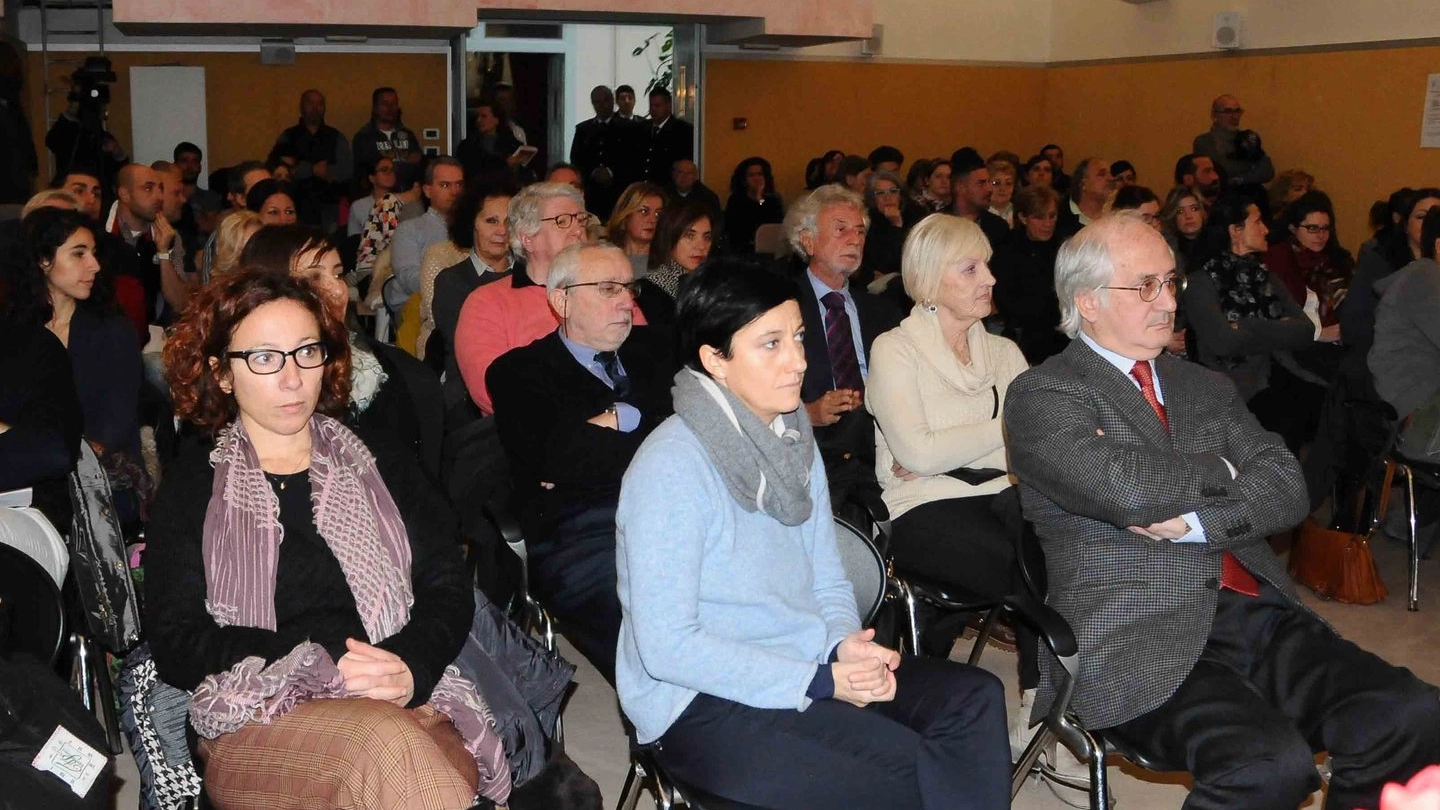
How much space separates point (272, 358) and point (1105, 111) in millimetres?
10943

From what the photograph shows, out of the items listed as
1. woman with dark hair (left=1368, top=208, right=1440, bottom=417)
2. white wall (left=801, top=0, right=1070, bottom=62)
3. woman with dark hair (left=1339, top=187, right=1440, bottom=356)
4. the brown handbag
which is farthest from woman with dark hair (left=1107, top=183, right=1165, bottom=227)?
white wall (left=801, top=0, right=1070, bottom=62)

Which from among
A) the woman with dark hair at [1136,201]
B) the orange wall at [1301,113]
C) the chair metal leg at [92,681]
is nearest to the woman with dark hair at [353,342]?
the chair metal leg at [92,681]

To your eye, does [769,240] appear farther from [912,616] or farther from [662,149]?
[912,616]

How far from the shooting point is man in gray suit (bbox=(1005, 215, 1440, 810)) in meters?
2.45

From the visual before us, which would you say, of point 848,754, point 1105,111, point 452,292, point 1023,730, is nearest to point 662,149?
point 1105,111

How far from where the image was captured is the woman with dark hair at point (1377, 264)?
5270 mm

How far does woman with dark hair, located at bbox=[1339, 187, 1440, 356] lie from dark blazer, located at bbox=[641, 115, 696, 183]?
232 inches

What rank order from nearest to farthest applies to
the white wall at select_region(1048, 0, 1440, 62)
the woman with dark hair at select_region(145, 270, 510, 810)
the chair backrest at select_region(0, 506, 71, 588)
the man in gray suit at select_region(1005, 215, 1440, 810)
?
the woman with dark hair at select_region(145, 270, 510, 810) < the man in gray suit at select_region(1005, 215, 1440, 810) < the chair backrest at select_region(0, 506, 71, 588) < the white wall at select_region(1048, 0, 1440, 62)

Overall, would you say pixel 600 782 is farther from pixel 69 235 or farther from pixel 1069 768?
pixel 69 235

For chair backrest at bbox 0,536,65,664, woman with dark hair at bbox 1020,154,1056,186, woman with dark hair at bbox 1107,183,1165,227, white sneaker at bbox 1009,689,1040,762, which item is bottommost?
white sneaker at bbox 1009,689,1040,762

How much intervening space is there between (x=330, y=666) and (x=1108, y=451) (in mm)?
1449

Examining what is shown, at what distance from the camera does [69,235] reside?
12.5 ft

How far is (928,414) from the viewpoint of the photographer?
3506 mm

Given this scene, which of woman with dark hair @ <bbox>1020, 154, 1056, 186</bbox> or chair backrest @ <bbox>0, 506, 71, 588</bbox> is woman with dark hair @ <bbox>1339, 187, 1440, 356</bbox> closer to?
woman with dark hair @ <bbox>1020, 154, 1056, 186</bbox>
